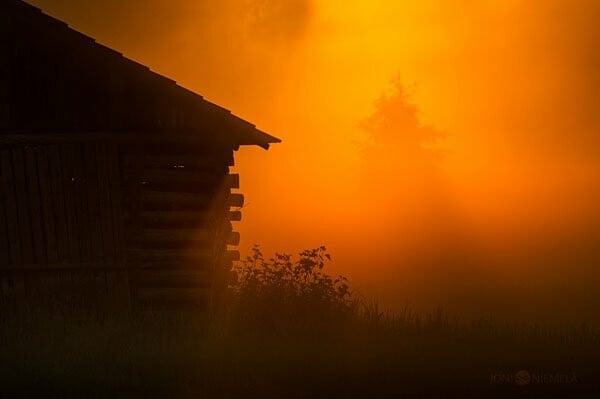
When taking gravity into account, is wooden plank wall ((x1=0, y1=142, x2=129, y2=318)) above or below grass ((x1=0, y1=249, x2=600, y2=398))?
above

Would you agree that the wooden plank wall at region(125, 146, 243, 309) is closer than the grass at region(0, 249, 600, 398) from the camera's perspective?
No

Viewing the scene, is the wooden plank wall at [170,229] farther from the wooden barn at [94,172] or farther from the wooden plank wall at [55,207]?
the wooden plank wall at [55,207]

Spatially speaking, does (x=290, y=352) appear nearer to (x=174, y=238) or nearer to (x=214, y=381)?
(x=214, y=381)

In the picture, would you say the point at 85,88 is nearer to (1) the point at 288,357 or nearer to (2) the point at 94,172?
(2) the point at 94,172

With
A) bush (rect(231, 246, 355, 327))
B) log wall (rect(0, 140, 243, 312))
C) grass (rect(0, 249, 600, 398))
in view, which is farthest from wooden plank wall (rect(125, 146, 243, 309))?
grass (rect(0, 249, 600, 398))

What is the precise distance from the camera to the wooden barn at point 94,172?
464 inches

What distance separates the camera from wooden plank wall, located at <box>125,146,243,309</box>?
1193cm

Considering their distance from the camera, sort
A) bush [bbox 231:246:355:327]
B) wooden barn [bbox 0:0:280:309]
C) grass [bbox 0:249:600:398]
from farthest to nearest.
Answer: wooden barn [bbox 0:0:280:309] → bush [bbox 231:246:355:327] → grass [bbox 0:249:600:398]

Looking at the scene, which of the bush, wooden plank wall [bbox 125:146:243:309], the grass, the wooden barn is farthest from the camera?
wooden plank wall [bbox 125:146:243:309]

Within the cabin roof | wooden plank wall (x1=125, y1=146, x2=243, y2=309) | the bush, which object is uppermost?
the cabin roof

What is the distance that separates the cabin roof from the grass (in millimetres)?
3204

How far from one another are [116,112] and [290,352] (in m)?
5.52

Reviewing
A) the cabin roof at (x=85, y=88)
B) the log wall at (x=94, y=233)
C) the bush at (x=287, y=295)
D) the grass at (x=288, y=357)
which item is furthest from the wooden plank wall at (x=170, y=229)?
the grass at (x=288, y=357)

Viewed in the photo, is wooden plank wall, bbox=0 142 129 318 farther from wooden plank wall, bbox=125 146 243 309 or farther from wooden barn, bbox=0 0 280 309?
wooden plank wall, bbox=125 146 243 309
